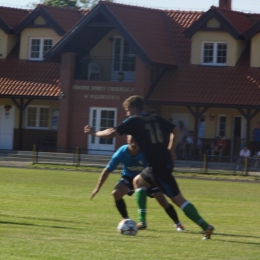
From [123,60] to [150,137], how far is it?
30.1 metres

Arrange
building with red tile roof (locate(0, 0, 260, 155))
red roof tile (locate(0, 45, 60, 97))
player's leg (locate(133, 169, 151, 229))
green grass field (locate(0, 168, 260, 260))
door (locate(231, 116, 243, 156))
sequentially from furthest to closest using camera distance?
red roof tile (locate(0, 45, 60, 97))
door (locate(231, 116, 243, 156))
building with red tile roof (locate(0, 0, 260, 155))
player's leg (locate(133, 169, 151, 229))
green grass field (locate(0, 168, 260, 260))

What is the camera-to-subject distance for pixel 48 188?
72.4 feet

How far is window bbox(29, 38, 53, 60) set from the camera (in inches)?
1734

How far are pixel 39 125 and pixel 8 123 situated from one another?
5.45 ft

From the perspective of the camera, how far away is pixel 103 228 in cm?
1223

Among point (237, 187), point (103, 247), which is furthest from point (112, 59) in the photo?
point (103, 247)

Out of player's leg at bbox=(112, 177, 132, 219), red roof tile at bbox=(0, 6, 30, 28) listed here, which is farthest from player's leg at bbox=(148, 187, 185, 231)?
red roof tile at bbox=(0, 6, 30, 28)

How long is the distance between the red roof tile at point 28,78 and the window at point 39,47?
1.77 feet

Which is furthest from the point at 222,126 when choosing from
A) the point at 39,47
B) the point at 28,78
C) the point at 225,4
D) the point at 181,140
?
the point at 39,47

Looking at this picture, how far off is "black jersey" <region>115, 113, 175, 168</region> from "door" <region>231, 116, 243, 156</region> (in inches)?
1100

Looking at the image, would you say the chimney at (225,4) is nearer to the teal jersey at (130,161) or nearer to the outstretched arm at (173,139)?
the teal jersey at (130,161)

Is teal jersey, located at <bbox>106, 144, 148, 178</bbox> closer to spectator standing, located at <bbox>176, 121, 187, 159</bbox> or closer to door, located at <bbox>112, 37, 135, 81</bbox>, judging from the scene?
spectator standing, located at <bbox>176, 121, 187, 159</bbox>

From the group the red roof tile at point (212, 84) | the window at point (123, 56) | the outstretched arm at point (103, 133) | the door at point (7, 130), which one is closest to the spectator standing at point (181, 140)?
the red roof tile at point (212, 84)

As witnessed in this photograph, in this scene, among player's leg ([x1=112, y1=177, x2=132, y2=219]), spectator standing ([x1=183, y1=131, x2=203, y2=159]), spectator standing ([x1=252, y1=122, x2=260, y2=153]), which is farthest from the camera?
spectator standing ([x1=183, y1=131, x2=203, y2=159])
